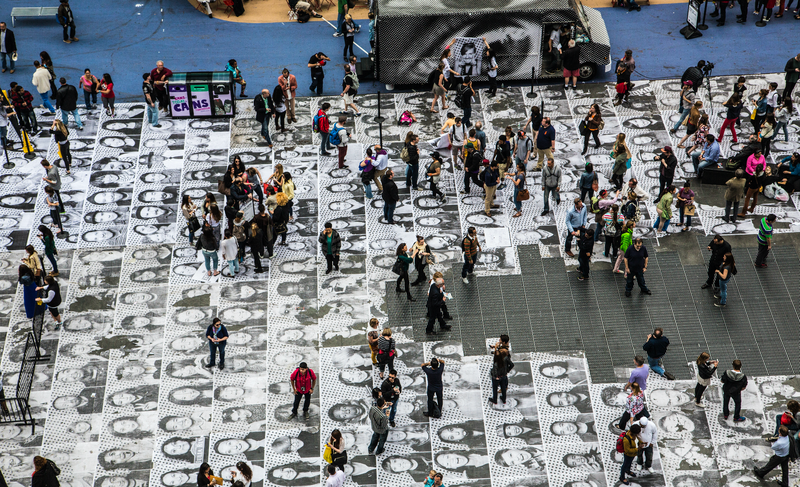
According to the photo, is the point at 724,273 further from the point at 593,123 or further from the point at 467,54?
the point at 467,54

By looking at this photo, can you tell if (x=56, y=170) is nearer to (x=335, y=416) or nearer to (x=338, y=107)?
(x=338, y=107)

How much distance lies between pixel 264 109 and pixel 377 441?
11596mm

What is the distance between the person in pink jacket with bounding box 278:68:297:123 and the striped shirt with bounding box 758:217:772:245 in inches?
541

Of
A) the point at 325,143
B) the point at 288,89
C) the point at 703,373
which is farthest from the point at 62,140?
the point at 703,373

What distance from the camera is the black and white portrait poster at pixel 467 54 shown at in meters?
29.6

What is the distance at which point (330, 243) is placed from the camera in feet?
75.8

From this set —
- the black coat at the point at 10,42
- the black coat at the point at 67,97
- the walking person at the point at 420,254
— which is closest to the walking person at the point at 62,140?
the black coat at the point at 67,97

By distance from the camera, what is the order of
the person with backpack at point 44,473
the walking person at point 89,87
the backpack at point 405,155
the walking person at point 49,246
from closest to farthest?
the person with backpack at point 44,473
the walking person at point 49,246
the backpack at point 405,155
the walking person at point 89,87

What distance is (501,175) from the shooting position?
2570cm

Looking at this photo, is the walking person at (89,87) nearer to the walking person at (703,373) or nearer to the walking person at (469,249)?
the walking person at (469,249)

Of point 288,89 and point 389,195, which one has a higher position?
point 288,89

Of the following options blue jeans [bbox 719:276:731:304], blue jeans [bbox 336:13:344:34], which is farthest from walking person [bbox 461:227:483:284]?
blue jeans [bbox 336:13:344:34]

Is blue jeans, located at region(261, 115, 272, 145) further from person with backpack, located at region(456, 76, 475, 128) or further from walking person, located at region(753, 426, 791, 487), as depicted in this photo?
walking person, located at region(753, 426, 791, 487)

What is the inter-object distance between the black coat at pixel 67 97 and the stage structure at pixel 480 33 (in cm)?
930
